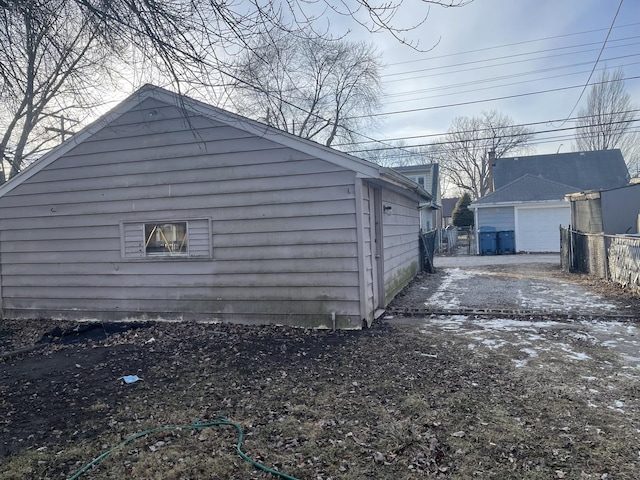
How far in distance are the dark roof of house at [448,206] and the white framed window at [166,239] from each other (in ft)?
145

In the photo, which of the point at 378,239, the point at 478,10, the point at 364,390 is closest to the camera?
the point at 364,390

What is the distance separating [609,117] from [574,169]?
25.7ft

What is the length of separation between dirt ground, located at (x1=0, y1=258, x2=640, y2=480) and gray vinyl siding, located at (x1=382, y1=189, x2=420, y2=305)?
206 centimetres

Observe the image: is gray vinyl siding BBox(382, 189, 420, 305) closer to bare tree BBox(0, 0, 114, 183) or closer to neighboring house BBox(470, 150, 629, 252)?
bare tree BBox(0, 0, 114, 183)

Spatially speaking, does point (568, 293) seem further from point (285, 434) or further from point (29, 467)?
point (29, 467)

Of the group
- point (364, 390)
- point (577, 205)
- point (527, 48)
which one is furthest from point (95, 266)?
point (527, 48)

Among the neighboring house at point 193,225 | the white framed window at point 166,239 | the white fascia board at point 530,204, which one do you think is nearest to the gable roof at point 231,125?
the neighboring house at point 193,225

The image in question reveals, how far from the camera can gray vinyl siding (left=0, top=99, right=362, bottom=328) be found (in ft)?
19.9

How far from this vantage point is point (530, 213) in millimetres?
18516

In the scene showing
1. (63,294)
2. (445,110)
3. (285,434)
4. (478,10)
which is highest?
(445,110)

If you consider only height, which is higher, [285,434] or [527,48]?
[527,48]

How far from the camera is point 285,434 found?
302 cm

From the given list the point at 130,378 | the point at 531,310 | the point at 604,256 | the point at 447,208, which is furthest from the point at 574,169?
the point at 447,208

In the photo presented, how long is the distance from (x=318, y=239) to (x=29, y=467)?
413cm
